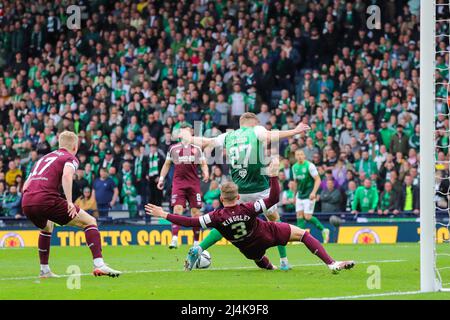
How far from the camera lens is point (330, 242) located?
24500mm

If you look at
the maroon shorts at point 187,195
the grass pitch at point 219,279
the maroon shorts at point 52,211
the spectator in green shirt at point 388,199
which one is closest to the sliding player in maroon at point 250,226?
the grass pitch at point 219,279

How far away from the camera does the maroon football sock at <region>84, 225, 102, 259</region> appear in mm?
13305

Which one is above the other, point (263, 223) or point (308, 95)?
point (308, 95)

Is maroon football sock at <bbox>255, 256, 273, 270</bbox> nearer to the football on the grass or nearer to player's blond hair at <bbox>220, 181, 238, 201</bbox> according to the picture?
the football on the grass

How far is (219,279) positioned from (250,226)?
32.5 inches

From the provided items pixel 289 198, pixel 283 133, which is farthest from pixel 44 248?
pixel 289 198

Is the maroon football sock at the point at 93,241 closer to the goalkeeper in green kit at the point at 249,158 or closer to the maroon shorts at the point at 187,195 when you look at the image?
the goalkeeper in green kit at the point at 249,158

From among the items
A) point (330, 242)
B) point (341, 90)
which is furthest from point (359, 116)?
point (330, 242)

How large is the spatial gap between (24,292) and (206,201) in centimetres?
1442

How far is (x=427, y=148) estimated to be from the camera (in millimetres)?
11219

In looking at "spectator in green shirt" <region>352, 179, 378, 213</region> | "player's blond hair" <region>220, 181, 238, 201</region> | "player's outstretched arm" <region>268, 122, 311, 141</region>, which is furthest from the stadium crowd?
"player's blond hair" <region>220, 181, 238, 201</region>

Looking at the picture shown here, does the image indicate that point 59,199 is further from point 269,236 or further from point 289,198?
point 289,198
